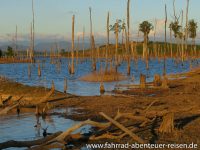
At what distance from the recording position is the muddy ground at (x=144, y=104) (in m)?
13.0

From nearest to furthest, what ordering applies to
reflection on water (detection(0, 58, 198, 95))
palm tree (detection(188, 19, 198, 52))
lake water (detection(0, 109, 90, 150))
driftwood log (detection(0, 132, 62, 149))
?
driftwood log (detection(0, 132, 62, 149)) < lake water (detection(0, 109, 90, 150)) < reflection on water (detection(0, 58, 198, 95)) < palm tree (detection(188, 19, 198, 52))

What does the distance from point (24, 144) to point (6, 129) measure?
612 cm

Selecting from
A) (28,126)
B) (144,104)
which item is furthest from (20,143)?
(144,104)

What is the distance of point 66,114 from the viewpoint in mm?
19797

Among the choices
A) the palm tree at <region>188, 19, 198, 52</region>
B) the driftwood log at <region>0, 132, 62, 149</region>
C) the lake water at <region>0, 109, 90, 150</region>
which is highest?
the palm tree at <region>188, 19, 198, 52</region>

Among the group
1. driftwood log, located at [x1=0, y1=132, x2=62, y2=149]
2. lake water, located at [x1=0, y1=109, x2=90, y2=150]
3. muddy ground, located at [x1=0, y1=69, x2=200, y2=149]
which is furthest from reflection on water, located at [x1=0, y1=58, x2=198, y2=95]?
driftwood log, located at [x1=0, y1=132, x2=62, y2=149]

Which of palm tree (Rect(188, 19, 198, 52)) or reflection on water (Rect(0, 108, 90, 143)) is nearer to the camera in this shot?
reflection on water (Rect(0, 108, 90, 143))

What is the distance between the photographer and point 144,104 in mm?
20859

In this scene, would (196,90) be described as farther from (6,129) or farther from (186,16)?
(186,16)

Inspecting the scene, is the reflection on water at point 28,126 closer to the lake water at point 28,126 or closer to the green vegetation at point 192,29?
the lake water at point 28,126

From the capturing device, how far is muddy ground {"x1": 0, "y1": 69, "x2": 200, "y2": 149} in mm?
12953

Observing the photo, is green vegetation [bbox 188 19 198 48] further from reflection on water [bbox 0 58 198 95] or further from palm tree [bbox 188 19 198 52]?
reflection on water [bbox 0 58 198 95]

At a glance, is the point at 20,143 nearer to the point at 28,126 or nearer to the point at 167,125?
the point at 167,125

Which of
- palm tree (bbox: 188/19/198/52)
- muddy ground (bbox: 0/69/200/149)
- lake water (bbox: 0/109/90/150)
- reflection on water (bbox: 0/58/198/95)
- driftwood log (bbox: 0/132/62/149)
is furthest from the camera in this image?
palm tree (bbox: 188/19/198/52)
